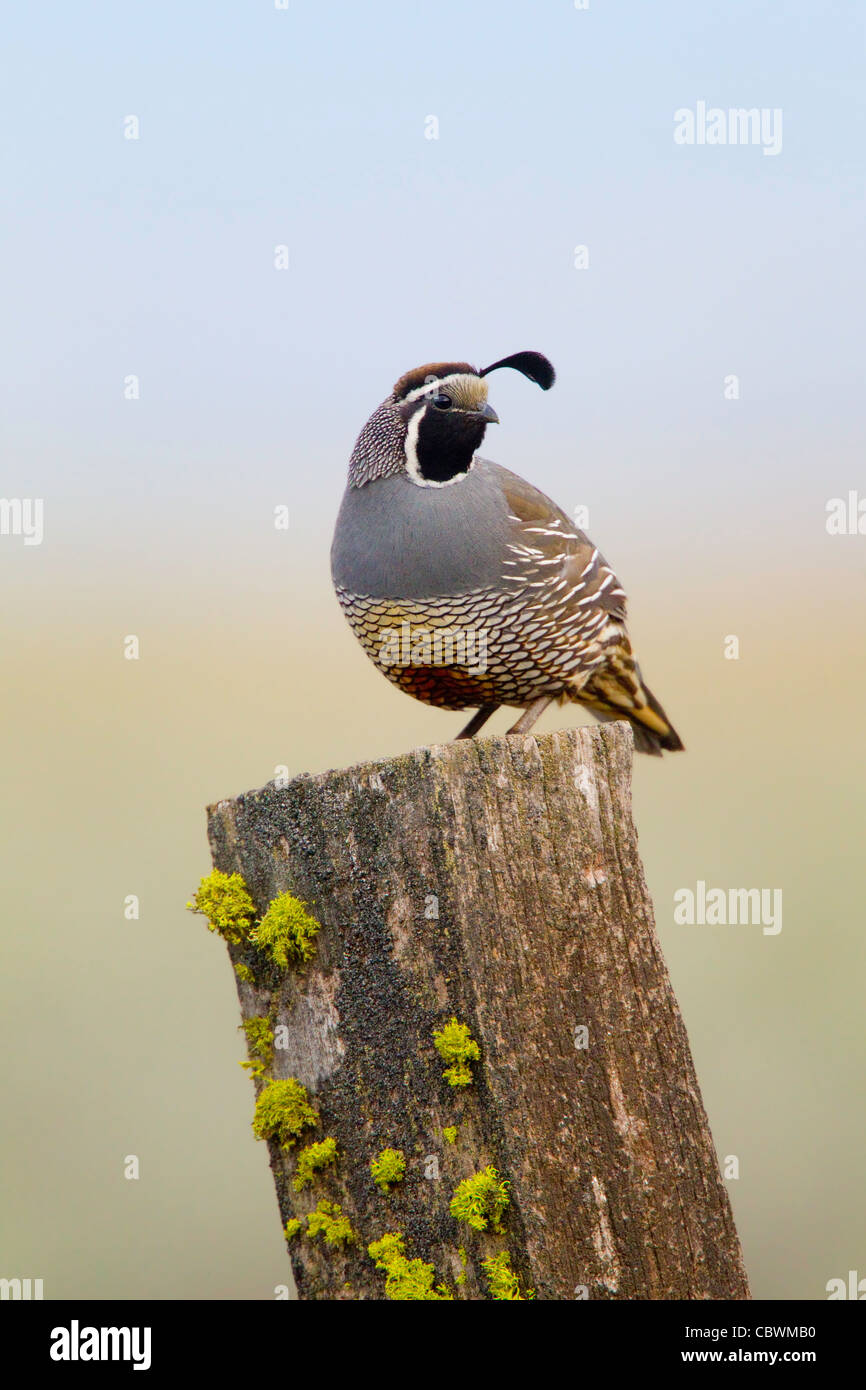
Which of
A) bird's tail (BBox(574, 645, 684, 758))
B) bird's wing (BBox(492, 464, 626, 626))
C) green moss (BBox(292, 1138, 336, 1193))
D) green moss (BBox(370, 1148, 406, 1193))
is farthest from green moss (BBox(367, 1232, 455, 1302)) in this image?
bird's tail (BBox(574, 645, 684, 758))

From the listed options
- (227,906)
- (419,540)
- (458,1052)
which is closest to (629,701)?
(419,540)

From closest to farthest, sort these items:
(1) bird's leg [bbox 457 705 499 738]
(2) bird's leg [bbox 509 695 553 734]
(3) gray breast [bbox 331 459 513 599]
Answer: (3) gray breast [bbox 331 459 513 599] → (2) bird's leg [bbox 509 695 553 734] → (1) bird's leg [bbox 457 705 499 738]

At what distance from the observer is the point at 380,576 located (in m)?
4.26

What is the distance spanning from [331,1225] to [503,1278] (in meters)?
0.41

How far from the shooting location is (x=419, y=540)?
168 inches

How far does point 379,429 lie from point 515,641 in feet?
3.06

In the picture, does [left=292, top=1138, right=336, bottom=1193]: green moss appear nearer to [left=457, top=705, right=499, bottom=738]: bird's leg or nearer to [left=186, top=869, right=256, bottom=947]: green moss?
[left=186, top=869, right=256, bottom=947]: green moss

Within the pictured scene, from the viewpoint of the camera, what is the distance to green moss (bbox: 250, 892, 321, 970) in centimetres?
280

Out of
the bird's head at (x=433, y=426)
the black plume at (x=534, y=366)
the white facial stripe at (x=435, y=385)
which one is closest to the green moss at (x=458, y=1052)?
the bird's head at (x=433, y=426)

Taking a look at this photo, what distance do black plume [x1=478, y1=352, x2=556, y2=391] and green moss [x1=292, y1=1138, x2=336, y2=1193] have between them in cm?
290

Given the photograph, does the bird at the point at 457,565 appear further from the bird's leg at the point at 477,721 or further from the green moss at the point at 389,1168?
the green moss at the point at 389,1168

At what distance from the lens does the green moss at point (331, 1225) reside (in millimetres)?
→ 2705

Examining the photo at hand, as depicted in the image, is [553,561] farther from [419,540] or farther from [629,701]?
[629,701]
